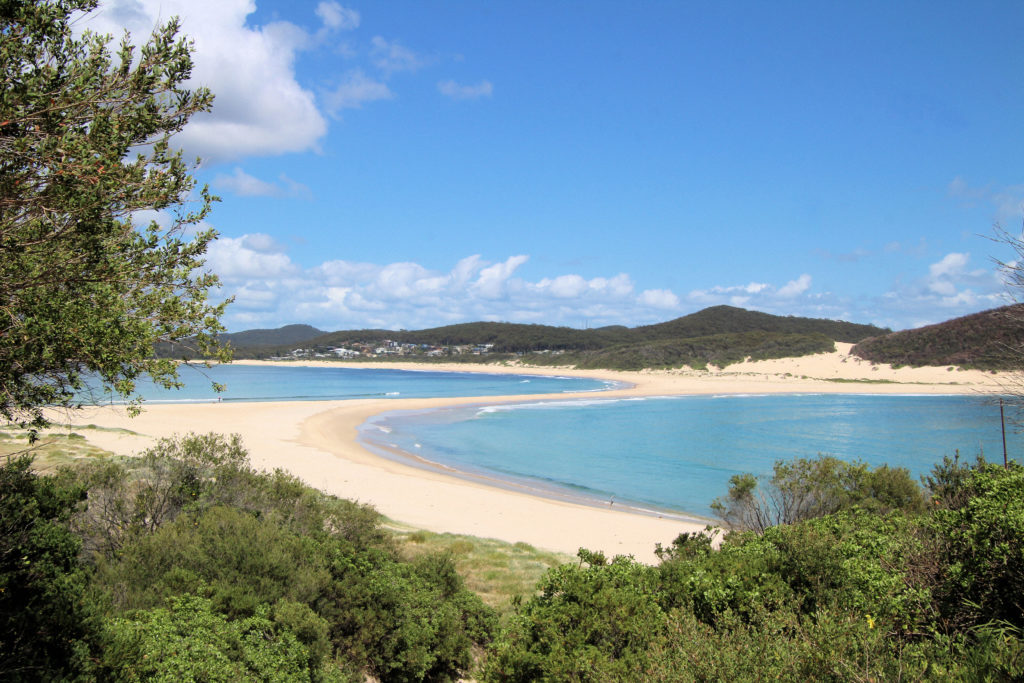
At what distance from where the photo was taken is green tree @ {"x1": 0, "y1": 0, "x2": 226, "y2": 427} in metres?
3.37

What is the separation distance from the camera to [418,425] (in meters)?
37.8

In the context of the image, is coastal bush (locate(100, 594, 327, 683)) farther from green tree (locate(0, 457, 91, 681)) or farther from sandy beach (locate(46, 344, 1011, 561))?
sandy beach (locate(46, 344, 1011, 561))

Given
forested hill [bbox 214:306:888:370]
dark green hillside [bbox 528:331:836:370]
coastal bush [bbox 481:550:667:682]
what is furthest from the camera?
forested hill [bbox 214:306:888:370]

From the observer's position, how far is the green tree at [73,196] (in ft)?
11.0

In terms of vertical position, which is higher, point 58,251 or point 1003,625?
point 58,251

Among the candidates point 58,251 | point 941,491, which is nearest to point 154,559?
point 58,251

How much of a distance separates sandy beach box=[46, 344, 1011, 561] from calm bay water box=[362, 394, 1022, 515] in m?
2.26

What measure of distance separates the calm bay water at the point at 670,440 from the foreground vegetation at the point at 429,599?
1230 cm

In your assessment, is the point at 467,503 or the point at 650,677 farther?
the point at 467,503

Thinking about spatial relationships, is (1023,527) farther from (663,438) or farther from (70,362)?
(663,438)

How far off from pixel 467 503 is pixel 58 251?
15086mm

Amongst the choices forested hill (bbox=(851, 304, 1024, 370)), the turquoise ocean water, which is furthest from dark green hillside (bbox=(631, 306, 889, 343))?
the turquoise ocean water

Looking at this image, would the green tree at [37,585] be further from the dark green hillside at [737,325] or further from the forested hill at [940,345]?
the dark green hillside at [737,325]

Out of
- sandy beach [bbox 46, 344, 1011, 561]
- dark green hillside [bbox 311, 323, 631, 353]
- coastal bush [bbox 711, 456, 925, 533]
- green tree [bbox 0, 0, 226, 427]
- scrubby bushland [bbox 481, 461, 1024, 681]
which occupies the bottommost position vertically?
sandy beach [bbox 46, 344, 1011, 561]
